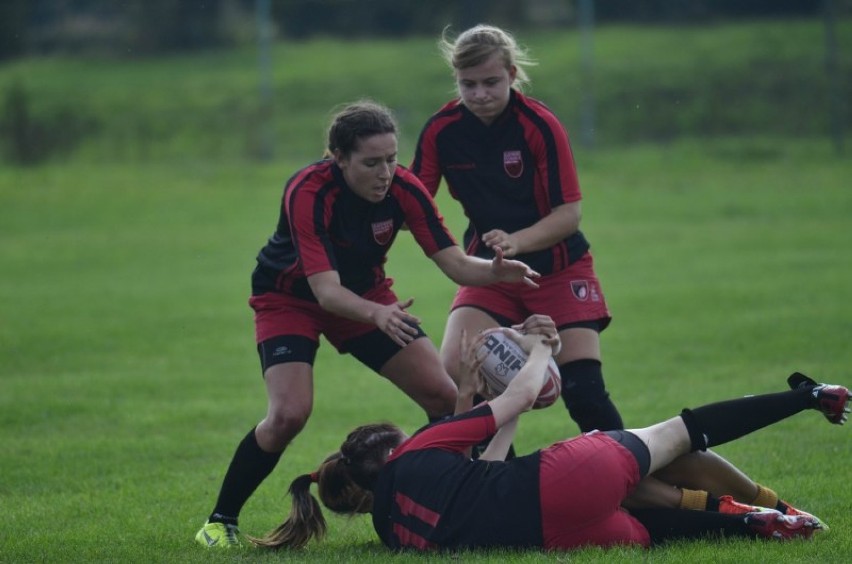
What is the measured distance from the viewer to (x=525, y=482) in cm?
514

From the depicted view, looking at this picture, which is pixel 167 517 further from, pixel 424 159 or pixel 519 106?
pixel 519 106

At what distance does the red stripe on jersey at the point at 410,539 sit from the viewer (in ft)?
17.3

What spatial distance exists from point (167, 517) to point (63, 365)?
232 inches

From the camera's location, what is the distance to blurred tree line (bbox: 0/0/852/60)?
30.4 m

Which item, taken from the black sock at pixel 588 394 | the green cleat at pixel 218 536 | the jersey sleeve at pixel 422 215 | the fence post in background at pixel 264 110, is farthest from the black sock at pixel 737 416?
the fence post in background at pixel 264 110

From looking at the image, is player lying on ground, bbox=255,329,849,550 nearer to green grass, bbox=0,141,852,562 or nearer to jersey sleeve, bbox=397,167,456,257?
green grass, bbox=0,141,852,562

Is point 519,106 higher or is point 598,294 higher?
point 519,106

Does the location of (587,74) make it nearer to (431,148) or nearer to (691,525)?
(431,148)

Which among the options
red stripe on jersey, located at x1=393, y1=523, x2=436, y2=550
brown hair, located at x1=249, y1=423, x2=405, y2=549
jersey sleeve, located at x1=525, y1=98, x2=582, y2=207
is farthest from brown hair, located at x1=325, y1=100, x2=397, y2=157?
red stripe on jersey, located at x1=393, y1=523, x2=436, y2=550

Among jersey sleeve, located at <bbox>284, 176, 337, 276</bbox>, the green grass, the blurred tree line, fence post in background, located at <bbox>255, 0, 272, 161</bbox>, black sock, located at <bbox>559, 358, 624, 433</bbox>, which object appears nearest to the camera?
jersey sleeve, located at <bbox>284, 176, 337, 276</bbox>

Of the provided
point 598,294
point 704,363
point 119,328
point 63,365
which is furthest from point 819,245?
point 598,294

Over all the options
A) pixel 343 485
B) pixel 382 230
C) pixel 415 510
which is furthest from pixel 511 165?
pixel 415 510

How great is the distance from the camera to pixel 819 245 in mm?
18750

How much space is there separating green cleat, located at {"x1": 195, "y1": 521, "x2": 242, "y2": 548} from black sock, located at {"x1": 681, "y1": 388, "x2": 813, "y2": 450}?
2.14 metres
